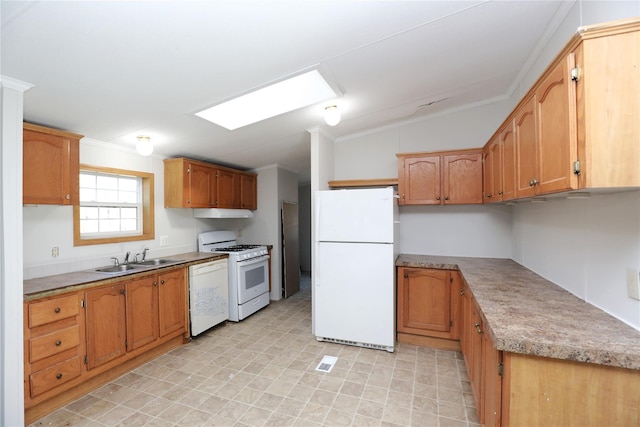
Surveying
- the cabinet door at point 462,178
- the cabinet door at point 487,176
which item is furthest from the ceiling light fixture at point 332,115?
the cabinet door at point 487,176

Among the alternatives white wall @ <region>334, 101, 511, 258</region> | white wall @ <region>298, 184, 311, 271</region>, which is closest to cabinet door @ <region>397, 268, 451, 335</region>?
white wall @ <region>334, 101, 511, 258</region>

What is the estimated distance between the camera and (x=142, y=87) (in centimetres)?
195

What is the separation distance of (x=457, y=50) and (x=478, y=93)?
1.22m

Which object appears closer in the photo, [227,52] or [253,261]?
[227,52]

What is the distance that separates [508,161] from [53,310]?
3.50 m

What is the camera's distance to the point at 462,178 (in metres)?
3.13

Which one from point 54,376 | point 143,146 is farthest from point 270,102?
point 54,376

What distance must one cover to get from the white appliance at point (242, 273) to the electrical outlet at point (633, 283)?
3536mm

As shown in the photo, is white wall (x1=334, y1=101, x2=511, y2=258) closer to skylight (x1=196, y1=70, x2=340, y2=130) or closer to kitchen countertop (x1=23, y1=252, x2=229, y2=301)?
skylight (x1=196, y1=70, x2=340, y2=130)

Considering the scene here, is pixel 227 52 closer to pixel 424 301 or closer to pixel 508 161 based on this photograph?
pixel 508 161

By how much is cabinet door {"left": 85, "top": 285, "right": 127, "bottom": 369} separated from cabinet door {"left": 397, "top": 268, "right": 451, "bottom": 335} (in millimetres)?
2698

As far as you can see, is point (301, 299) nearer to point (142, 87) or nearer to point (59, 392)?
point (59, 392)

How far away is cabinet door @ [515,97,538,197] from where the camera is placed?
1.59 meters

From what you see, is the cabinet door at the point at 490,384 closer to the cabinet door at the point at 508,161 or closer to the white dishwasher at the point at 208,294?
the cabinet door at the point at 508,161
